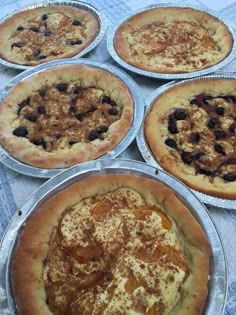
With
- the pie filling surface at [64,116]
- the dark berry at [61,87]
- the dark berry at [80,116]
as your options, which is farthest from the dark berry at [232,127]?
the dark berry at [61,87]

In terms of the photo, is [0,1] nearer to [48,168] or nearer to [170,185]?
[48,168]

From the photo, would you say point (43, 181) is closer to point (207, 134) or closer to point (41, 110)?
point (41, 110)

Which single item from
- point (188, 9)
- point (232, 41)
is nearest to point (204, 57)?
point (232, 41)

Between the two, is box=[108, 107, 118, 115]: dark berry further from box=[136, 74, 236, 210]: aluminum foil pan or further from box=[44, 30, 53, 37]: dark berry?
box=[44, 30, 53, 37]: dark berry

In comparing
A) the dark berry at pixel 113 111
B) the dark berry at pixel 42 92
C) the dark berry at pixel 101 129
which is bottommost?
the dark berry at pixel 101 129

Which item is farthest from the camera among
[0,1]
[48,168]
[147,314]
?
[0,1]

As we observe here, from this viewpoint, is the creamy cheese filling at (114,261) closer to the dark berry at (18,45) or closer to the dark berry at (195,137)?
the dark berry at (195,137)
